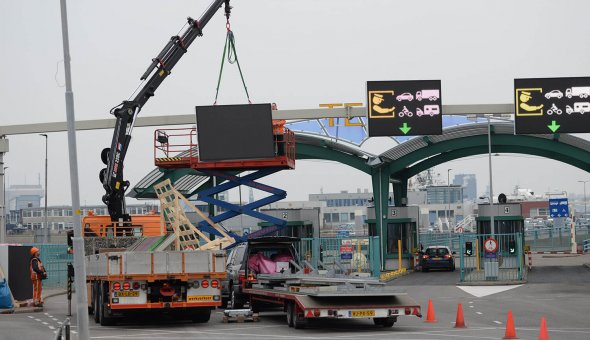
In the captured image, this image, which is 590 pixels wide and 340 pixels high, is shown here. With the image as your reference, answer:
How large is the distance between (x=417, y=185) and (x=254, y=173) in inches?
4427

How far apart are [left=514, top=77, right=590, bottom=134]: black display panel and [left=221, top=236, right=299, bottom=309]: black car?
1025 centimetres

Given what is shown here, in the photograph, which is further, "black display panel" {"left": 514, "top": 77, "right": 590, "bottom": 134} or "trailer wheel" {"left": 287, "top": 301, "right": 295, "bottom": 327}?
"black display panel" {"left": 514, "top": 77, "right": 590, "bottom": 134}

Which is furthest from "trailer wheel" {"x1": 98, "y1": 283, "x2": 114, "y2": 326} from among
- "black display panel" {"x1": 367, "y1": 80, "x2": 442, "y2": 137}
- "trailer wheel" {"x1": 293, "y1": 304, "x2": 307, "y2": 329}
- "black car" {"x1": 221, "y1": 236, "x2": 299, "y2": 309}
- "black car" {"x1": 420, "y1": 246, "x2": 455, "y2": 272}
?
"black car" {"x1": 420, "y1": 246, "x2": 455, "y2": 272}

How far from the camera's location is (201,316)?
2531cm

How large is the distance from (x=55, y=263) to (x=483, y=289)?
20.2 m

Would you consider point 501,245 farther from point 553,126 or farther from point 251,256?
point 251,256

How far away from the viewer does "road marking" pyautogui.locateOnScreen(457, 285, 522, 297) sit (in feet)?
120

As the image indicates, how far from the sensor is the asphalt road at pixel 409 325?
21.0 metres

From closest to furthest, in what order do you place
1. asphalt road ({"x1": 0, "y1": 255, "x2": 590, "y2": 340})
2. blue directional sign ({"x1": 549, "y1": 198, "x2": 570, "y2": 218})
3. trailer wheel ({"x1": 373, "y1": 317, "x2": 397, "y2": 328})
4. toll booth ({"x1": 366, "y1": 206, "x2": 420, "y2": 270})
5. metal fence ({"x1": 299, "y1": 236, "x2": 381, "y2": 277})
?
asphalt road ({"x1": 0, "y1": 255, "x2": 590, "y2": 340}) < trailer wheel ({"x1": 373, "y1": 317, "x2": 397, "y2": 328}) < metal fence ({"x1": 299, "y1": 236, "x2": 381, "y2": 277}) < toll booth ({"x1": 366, "y1": 206, "x2": 420, "y2": 270}) < blue directional sign ({"x1": 549, "y1": 198, "x2": 570, "y2": 218})

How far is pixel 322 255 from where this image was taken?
42844 millimetres

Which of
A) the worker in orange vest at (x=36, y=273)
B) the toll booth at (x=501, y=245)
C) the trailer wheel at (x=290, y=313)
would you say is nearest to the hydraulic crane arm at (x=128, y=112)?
the worker in orange vest at (x=36, y=273)

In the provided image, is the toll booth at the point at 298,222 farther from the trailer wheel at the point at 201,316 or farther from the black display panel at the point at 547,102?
the trailer wheel at the point at 201,316

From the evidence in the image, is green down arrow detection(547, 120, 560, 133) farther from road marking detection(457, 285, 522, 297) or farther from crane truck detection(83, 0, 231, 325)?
crane truck detection(83, 0, 231, 325)

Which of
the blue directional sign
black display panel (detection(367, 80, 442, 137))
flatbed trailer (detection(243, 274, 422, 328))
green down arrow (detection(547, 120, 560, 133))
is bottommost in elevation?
flatbed trailer (detection(243, 274, 422, 328))
